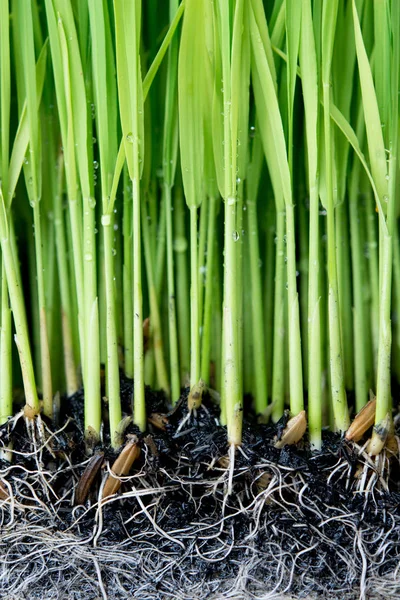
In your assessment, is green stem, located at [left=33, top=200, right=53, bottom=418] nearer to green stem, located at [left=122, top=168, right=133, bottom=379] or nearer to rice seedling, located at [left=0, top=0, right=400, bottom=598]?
rice seedling, located at [left=0, top=0, right=400, bottom=598]

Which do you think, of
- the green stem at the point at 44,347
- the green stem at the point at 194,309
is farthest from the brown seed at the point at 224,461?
the green stem at the point at 44,347

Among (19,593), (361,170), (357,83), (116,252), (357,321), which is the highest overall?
(357,83)

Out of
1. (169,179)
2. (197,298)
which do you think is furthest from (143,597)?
(169,179)

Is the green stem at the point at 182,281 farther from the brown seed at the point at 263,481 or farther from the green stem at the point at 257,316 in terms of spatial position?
the brown seed at the point at 263,481

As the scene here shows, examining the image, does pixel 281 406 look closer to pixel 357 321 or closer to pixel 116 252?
pixel 357 321

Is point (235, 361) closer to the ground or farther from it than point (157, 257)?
closer to the ground

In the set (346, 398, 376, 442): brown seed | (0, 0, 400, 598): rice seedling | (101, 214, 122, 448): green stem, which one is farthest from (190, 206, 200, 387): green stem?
(346, 398, 376, 442): brown seed

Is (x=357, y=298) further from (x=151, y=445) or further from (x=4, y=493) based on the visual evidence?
(x=4, y=493)
